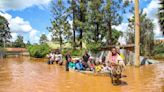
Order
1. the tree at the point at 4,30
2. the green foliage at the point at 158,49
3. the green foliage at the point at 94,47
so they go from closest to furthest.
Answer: the green foliage at the point at 94,47
the green foliage at the point at 158,49
the tree at the point at 4,30

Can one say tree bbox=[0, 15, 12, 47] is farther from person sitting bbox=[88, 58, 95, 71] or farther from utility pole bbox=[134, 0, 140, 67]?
person sitting bbox=[88, 58, 95, 71]

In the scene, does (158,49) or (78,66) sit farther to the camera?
(158,49)

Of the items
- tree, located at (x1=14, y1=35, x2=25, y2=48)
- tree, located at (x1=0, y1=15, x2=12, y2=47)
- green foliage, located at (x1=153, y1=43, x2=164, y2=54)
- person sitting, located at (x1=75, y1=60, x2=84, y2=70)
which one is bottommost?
person sitting, located at (x1=75, y1=60, x2=84, y2=70)

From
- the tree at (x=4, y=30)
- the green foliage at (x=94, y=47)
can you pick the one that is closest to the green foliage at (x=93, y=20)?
the green foliage at (x=94, y=47)

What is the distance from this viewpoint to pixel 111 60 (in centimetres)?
1427

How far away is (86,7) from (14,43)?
164 feet

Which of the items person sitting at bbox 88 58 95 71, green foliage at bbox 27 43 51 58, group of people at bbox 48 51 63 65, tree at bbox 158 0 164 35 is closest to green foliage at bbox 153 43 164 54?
green foliage at bbox 27 43 51 58

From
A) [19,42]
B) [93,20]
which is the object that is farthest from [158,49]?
[19,42]

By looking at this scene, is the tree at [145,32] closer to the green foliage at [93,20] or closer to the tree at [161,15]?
the green foliage at [93,20]

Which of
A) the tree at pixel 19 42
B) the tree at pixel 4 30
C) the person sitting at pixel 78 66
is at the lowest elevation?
the person sitting at pixel 78 66

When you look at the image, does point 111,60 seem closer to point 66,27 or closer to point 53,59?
point 53,59

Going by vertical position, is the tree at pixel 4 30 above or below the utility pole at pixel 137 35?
above

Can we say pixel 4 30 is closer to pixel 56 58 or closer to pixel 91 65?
pixel 56 58

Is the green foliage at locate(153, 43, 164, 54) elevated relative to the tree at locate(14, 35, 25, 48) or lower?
lower
